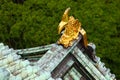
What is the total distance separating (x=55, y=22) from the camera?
81.4ft

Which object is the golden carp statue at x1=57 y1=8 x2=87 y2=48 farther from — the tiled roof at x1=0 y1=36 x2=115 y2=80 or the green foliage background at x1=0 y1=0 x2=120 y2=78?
the green foliage background at x1=0 y1=0 x2=120 y2=78

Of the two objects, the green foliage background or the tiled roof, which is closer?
the tiled roof

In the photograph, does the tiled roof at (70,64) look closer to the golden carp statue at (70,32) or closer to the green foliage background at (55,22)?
the golden carp statue at (70,32)

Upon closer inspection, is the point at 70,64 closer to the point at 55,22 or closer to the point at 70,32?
the point at 70,32

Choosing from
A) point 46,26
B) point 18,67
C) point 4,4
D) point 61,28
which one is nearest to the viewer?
point 18,67

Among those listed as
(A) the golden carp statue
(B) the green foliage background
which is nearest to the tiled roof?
(A) the golden carp statue

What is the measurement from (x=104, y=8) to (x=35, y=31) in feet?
12.5

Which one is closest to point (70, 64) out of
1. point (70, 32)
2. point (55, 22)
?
point (70, 32)

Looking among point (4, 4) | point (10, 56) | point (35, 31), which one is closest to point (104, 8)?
→ point (35, 31)

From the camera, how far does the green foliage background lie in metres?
23.6

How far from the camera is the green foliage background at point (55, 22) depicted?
77.5ft

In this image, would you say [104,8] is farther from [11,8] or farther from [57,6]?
[11,8]

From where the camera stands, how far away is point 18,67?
6926mm

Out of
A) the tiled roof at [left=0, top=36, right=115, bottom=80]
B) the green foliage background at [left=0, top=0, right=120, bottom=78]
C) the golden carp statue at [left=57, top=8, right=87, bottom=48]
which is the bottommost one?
the green foliage background at [left=0, top=0, right=120, bottom=78]
